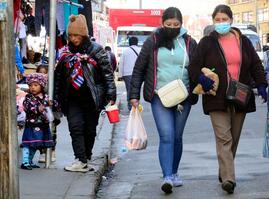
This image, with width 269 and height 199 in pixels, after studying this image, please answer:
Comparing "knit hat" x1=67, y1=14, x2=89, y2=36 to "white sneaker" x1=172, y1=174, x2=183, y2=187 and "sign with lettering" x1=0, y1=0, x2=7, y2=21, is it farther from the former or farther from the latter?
"sign with lettering" x1=0, y1=0, x2=7, y2=21

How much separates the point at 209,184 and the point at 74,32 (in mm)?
2238

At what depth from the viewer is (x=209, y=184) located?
718 centimetres

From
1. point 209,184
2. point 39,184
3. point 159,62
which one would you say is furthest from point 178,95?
point 39,184

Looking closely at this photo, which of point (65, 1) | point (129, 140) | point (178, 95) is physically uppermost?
point (65, 1)

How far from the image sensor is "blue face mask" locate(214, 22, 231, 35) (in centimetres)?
659

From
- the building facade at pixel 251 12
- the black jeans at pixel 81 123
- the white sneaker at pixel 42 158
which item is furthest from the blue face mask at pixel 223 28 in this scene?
the building facade at pixel 251 12

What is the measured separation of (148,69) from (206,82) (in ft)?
2.34

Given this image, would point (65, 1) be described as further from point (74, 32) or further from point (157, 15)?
point (157, 15)

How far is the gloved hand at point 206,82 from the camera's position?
6422 millimetres

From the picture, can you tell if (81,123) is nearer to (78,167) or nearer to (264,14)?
(78,167)

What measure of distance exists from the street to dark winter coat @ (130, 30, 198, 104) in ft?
3.23

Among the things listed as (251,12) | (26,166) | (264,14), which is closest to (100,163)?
(26,166)

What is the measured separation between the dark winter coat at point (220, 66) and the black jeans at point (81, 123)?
1355mm

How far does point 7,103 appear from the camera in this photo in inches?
189
